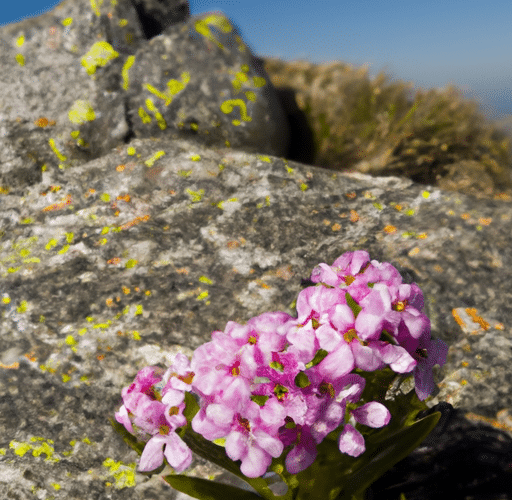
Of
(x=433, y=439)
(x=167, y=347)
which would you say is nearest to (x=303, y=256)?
(x=167, y=347)

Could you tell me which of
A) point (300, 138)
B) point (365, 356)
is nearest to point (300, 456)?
point (365, 356)

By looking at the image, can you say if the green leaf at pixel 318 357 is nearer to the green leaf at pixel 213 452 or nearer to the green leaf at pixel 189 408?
the green leaf at pixel 189 408

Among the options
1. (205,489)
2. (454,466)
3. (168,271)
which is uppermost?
(168,271)

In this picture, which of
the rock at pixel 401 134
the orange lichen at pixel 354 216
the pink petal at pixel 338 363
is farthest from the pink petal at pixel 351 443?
the rock at pixel 401 134

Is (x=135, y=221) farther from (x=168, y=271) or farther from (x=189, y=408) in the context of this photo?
(x=189, y=408)

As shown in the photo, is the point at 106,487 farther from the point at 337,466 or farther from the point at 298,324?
the point at 298,324

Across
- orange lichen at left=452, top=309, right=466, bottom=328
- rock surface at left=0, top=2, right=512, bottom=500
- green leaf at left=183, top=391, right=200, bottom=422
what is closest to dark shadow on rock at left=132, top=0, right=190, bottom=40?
rock surface at left=0, top=2, right=512, bottom=500
